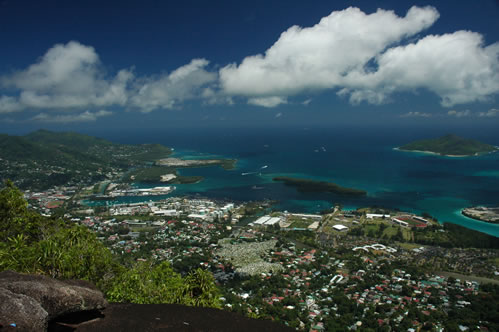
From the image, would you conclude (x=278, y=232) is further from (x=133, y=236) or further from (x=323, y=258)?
(x=133, y=236)

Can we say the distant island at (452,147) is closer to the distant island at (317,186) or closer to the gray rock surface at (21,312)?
the distant island at (317,186)

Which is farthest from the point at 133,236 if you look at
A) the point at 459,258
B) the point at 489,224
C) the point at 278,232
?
the point at 489,224

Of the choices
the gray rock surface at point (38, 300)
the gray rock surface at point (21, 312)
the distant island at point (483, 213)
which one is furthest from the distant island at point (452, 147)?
the gray rock surface at point (21, 312)

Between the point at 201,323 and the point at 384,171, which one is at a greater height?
the point at 201,323

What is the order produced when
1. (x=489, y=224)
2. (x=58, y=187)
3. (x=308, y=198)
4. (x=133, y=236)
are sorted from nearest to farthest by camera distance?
(x=133, y=236) < (x=489, y=224) < (x=308, y=198) < (x=58, y=187)

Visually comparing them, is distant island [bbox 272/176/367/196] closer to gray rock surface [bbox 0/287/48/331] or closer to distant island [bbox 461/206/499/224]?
distant island [bbox 461/206/499/224]

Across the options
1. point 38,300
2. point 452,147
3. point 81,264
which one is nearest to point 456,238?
point 81,264
